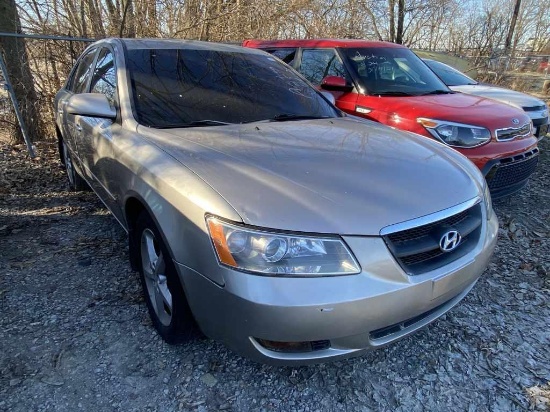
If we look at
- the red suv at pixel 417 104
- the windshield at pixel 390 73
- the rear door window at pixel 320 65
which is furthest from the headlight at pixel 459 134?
the rear door window at pixel 320 65

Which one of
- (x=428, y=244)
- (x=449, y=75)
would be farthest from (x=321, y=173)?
(x=449, y=75)

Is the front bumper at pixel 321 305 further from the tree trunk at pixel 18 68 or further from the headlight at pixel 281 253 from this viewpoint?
the tree trunk at pixel 18 68

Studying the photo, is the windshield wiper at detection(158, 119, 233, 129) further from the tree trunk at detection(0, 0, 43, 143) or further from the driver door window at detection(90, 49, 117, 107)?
the tree trunk at detection(0, 0, 43, 143)

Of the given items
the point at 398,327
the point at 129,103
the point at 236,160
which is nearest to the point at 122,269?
the point at 129,103

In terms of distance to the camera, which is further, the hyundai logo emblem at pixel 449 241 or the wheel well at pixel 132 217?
the wheel well at pixel 132 217

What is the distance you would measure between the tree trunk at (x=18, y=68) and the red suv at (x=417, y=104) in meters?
3.76

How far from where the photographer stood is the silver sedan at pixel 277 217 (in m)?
1.57

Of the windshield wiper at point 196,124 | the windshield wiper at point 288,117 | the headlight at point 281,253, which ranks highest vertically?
the windshield wiper at point 196,124

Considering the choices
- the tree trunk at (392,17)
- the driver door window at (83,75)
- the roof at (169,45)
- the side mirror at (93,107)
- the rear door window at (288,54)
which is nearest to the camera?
the side mirror at (93,107)

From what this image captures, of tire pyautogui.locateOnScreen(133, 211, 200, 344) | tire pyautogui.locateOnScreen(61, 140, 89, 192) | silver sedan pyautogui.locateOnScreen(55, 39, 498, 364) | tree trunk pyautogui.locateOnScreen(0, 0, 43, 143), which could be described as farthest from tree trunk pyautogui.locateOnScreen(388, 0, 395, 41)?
tire pyautogui.locateOnScreen(133, 211, 200, 344)

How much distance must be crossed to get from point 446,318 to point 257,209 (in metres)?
1.59

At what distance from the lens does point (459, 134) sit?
373 centimetres

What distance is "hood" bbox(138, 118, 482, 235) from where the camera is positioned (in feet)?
5.36

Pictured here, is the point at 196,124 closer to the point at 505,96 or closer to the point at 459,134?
the point at 459,134
